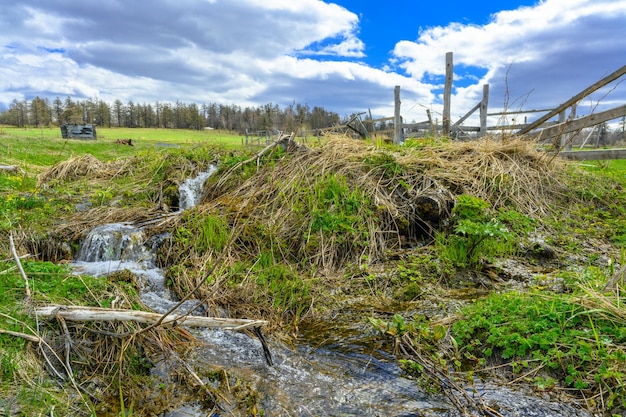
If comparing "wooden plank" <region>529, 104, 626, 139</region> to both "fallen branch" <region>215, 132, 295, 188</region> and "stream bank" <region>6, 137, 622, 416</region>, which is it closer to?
"stream bank" <region>6, 137, 622, 416</region>

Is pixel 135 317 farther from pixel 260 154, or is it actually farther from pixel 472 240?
pixel 260 154

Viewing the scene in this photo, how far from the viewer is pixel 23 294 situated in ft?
10.5

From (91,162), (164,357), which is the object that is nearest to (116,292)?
(164,357)

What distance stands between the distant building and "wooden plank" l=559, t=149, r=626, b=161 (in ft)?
87.6

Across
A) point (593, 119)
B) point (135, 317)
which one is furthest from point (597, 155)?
point (135, 317)

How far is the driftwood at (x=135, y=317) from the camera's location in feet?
8.94

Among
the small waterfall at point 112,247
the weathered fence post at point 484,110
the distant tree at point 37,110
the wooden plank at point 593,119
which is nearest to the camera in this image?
the small waterfall at point 112,247

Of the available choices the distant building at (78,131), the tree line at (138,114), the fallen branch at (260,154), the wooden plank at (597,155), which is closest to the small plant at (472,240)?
the fallen branch at (260,154)

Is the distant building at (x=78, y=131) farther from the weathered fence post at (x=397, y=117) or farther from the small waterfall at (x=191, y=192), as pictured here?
the small waterfall at (x=191, y=192)

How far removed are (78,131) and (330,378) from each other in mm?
28179

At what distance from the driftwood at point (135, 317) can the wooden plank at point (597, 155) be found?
789cm

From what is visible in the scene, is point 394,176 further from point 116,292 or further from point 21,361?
point 21,361

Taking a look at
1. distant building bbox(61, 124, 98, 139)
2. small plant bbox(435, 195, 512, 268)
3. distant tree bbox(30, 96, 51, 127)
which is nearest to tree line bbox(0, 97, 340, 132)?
distant tree bbox(30, 96, 51, 127)

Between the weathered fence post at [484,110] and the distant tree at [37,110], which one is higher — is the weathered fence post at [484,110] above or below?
below
